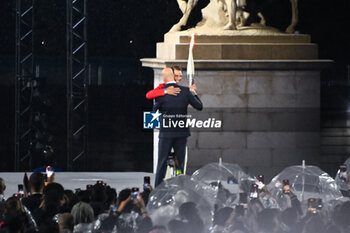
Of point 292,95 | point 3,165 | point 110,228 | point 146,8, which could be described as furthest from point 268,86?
point 3,165

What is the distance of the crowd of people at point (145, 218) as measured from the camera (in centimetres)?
1410

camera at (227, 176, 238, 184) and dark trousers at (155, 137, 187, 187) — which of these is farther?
dark trousers at (155, 137, 187, 187)

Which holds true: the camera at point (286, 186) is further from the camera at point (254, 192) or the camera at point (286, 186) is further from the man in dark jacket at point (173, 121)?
the man in dark jacket at point (173, 121)

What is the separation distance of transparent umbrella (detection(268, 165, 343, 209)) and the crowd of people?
2167mm

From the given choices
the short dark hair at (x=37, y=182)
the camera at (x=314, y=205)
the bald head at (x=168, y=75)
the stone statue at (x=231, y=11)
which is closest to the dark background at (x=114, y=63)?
the stone statue at (x=231, y=11)

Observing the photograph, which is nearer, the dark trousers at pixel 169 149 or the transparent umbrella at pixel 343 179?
the transparent umbrella at pixel 343 179

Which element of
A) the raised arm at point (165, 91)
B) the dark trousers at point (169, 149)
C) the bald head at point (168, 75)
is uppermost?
the bald head at point (168, 75)

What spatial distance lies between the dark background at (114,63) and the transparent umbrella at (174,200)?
70.8ft

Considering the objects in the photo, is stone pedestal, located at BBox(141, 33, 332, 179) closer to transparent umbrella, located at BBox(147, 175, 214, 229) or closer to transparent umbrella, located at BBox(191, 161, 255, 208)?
transparent umbrella, located at BBox(191, 161, 255, 208)

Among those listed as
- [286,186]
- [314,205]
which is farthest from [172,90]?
[314,205]

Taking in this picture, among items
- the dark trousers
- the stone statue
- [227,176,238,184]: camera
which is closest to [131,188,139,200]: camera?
[227,176,238,184]: camera

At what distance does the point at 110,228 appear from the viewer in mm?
14781

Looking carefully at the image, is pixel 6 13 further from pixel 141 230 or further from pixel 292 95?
pixel 141 230

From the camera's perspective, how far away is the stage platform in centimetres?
2570
